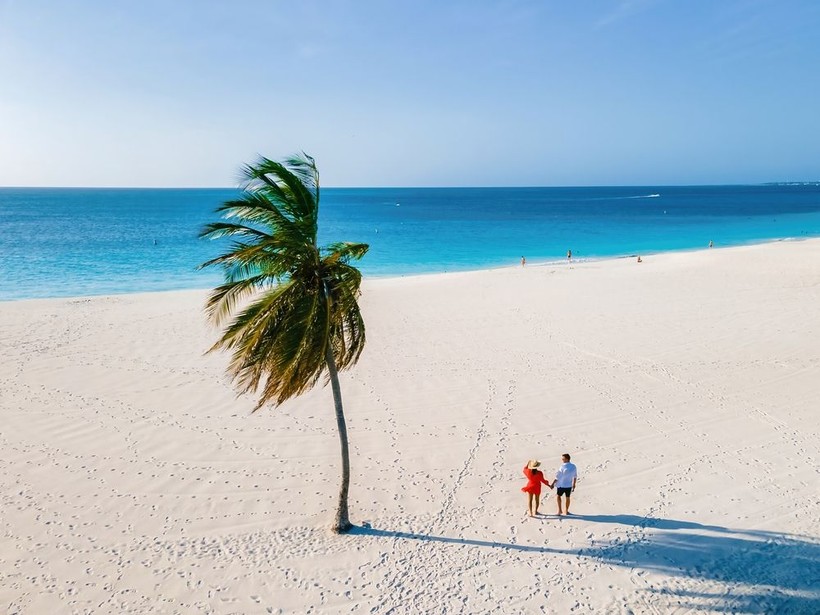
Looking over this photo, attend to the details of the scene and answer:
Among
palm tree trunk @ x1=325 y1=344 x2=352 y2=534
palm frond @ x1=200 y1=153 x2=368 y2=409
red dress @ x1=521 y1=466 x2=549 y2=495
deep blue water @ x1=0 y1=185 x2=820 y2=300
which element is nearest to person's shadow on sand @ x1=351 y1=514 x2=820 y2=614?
palm tree trunk @ x1=325 y1=344 x2=352 y2=534

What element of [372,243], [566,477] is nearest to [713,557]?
[566,477]

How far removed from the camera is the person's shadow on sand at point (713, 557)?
303 inches

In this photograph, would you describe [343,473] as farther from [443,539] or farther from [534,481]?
[534,481]

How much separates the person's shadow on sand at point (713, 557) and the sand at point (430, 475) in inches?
1.6

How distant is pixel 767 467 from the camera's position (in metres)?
11.3

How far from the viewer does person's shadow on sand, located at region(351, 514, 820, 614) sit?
7703 millimetres

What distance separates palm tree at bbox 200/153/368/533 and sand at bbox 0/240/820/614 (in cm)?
344

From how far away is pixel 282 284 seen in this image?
823 centimetres

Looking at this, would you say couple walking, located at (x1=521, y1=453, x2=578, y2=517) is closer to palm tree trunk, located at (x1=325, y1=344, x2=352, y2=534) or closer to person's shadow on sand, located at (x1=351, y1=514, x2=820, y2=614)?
person's shadow on sand, located at (x1=351, y1=514, x2=820, y2=614)

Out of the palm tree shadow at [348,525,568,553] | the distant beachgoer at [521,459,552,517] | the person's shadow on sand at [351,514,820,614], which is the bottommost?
the palm tree shadow at [348,525,568,553]

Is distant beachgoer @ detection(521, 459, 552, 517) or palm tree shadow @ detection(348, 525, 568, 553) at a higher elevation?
distant beachgoer @ detection(521, 459, 552, 517)

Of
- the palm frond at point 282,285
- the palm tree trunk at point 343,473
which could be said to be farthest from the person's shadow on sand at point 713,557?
the palm frond at point 282,285

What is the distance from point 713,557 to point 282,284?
829cm

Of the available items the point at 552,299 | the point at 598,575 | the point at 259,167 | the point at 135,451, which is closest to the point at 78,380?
the point at 135,451
